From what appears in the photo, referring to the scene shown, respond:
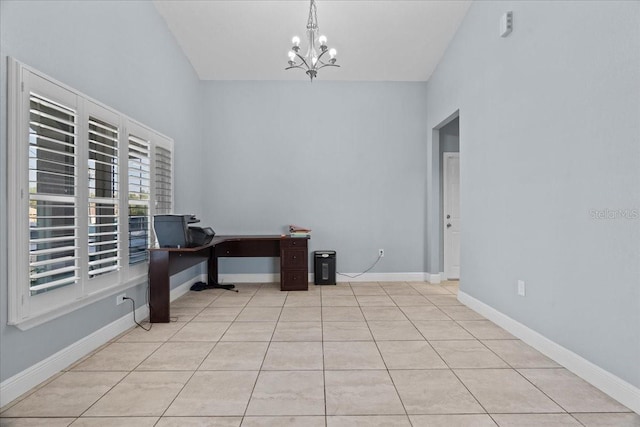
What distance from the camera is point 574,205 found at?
2.32 meters

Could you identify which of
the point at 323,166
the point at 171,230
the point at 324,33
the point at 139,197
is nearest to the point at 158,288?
the point at 171,230

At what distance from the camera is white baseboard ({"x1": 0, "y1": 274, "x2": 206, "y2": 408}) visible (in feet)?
6.36

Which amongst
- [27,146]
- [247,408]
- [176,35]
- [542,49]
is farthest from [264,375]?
[176,35]

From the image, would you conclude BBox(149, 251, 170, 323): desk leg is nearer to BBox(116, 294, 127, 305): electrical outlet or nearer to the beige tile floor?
the beige tile floor

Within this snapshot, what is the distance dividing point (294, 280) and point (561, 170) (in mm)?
3359

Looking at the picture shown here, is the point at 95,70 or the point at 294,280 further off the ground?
the point at 95,70

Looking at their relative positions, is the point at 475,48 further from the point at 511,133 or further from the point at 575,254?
the point at 575,254

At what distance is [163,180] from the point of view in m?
3.96

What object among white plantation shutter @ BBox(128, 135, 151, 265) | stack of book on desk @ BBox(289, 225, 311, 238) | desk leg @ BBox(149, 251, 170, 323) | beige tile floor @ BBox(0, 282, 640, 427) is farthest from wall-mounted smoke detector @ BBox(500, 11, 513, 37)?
desk leg @ BBox(149, 251, 170, 323)

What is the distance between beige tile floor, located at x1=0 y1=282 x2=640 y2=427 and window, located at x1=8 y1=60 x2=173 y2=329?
56 cm

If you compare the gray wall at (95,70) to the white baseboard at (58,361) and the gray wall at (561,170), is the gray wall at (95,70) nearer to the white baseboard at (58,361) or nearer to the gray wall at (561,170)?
the white baseboard at (58,361)

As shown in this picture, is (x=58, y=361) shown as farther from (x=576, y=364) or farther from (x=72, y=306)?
(x=576, y=364)

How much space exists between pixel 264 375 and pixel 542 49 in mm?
3158

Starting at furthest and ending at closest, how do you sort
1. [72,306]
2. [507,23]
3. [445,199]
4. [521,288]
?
[445,199] → [507,23] → [521,288] → [72,306]
